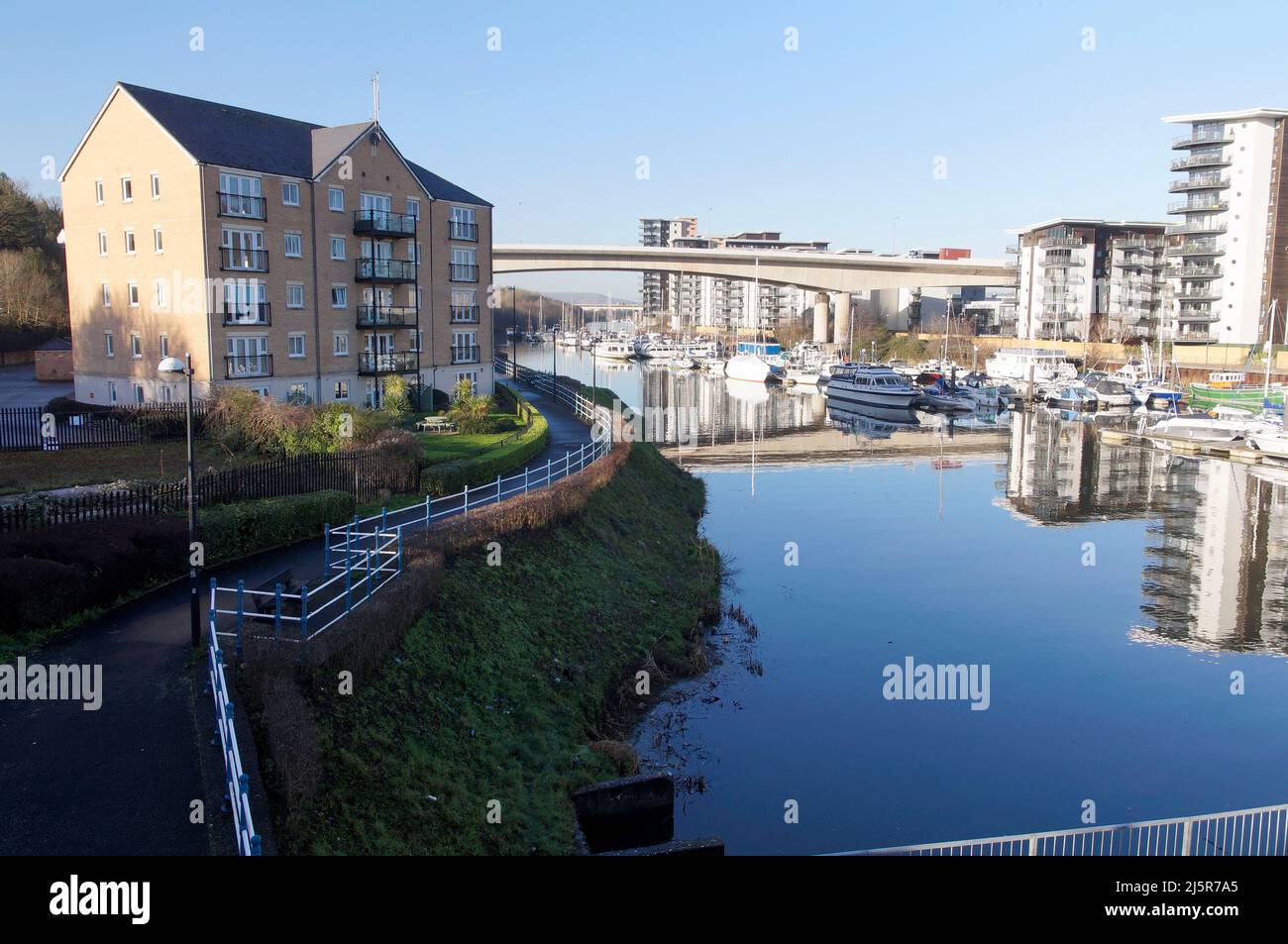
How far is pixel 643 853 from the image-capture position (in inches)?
423

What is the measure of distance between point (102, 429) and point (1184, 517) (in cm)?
3533

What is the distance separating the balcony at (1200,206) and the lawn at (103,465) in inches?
3098

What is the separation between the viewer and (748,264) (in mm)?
88312

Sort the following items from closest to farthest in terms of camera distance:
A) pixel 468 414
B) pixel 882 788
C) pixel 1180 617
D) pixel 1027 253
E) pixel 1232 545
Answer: pixel 882 788, pixel 1180 617, pixel 1232 545, pixel 468 414, pixel 1027 253

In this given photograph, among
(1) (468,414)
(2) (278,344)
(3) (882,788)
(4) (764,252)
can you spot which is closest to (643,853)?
(3) (882,788)

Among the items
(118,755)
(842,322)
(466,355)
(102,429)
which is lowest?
(118,755)

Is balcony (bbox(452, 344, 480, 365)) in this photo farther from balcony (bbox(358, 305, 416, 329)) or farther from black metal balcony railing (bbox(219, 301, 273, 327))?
black metal balcony railing (bbox(219, 301, 273, 327))

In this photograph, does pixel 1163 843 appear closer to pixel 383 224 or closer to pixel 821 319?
pixel 383 224

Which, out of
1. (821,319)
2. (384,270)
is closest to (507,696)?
(384,270)

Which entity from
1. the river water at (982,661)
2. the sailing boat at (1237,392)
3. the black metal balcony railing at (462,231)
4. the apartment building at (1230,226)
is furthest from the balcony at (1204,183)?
the black metal balcony railing at (462,231)

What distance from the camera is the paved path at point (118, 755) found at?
9.00 metres

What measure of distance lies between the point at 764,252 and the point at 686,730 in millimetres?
77160
